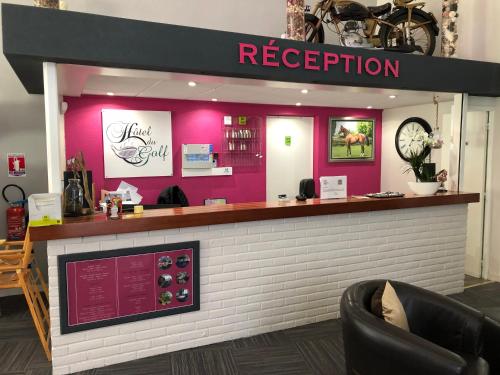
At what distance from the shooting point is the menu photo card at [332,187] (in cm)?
385

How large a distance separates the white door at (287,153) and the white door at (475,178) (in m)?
2.42

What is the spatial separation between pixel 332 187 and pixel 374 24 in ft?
6.39

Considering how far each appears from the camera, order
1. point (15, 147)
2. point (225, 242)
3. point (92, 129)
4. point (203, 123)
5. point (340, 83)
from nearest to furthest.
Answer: point (225, 242), point (340, 83), point (15, 147), point (92, 129), point (203, 123)

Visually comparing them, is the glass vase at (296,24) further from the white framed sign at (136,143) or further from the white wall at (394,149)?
the white wall at (394,149)

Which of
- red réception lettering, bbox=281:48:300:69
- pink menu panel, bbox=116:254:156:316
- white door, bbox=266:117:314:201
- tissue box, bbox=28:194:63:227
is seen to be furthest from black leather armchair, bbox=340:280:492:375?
white door, bbox=266:117:314:201

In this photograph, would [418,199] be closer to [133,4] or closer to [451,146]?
[451,146]

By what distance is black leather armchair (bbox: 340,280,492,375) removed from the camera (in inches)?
77.0

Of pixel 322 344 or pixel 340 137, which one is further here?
pixel 340 137

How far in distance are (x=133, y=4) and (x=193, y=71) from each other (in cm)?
189

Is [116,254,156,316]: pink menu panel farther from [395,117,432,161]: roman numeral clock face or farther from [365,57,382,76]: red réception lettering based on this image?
[395,117,432,161]: roman numeral clock face

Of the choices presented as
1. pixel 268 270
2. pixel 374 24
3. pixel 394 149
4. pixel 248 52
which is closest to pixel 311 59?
pixel 248 52

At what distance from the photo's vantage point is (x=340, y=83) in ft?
11.8

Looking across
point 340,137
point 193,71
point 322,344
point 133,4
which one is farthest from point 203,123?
point 322,344

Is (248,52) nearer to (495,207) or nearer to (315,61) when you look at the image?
(315,61)
